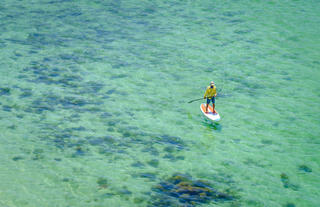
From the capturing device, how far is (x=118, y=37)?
73.7ft

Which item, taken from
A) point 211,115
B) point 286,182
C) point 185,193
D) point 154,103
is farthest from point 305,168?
point 154,103

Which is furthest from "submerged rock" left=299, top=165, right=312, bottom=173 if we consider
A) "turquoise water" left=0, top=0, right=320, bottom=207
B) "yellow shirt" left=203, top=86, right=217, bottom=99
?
"yellow shirt" left=203, top=86, right=217, bottom=99

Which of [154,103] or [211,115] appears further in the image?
[154,103]

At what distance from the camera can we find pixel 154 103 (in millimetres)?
16031

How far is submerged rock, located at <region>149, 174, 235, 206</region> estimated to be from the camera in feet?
34.7

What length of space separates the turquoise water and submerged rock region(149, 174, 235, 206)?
0.25 ft

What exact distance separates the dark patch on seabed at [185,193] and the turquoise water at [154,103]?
0.22 feet

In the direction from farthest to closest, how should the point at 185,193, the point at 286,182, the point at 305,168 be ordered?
the point at 305,168, the point at 286,182, the point at 185,193

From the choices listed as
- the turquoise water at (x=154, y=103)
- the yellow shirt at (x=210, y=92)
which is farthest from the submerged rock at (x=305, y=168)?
the yellow shirt at (x=210, y=92)

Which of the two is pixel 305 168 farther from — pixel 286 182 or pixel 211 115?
pixel 211 115

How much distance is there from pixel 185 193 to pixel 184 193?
0.09 feet

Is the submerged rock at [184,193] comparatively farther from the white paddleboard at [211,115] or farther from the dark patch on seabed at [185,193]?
the white paddleboard at [211,115]

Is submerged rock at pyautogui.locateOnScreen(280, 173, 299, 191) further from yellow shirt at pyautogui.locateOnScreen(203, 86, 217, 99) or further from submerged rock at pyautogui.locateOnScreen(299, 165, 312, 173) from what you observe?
yellow shirt at pyautogui.locateOnScreen(203, 86, 217, 99)

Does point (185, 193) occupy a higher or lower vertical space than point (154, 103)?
lower
